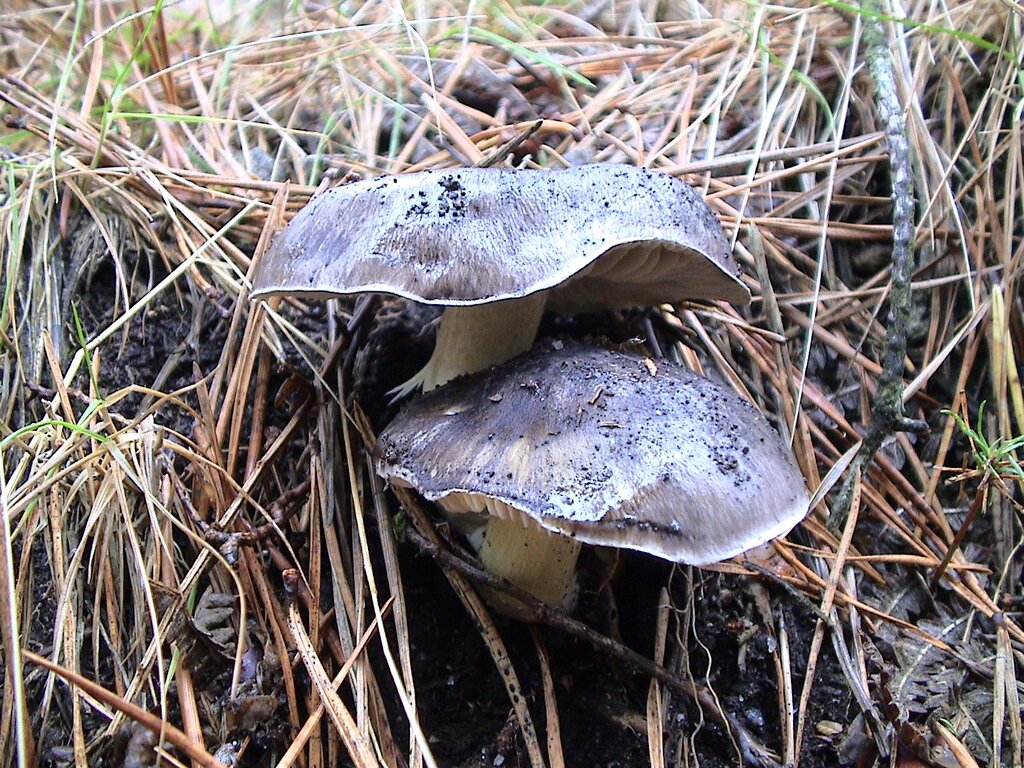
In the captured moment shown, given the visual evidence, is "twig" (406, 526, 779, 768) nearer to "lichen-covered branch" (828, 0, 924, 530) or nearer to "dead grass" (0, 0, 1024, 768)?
"dead grass" (0, 0, 1024, 768)

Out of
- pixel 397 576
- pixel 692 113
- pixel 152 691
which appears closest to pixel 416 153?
pixel 692 113

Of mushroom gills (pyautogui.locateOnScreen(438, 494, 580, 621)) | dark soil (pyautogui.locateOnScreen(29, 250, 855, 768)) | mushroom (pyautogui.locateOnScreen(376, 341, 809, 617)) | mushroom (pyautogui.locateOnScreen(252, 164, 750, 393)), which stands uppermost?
mushroom (pyautogui.locateOnScreen(252, 164, 750, 393))

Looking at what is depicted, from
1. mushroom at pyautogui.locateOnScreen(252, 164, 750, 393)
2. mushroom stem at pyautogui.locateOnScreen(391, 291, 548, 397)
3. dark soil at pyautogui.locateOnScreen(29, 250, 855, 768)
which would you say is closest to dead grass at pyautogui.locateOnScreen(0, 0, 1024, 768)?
dark soil at pyautogui.locateOnScreen(29, 250, 855, 768)

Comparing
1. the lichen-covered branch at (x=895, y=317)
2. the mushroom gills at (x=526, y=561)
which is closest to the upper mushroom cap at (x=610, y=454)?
the mushroom gills at (x=526, y=561)

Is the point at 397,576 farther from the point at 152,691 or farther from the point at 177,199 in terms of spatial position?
the point at 177,199

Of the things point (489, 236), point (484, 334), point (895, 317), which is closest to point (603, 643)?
point (484, 334)

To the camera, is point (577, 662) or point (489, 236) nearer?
point (489, 236)

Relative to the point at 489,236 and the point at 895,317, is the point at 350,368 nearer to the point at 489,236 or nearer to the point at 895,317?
the point at 489,236
